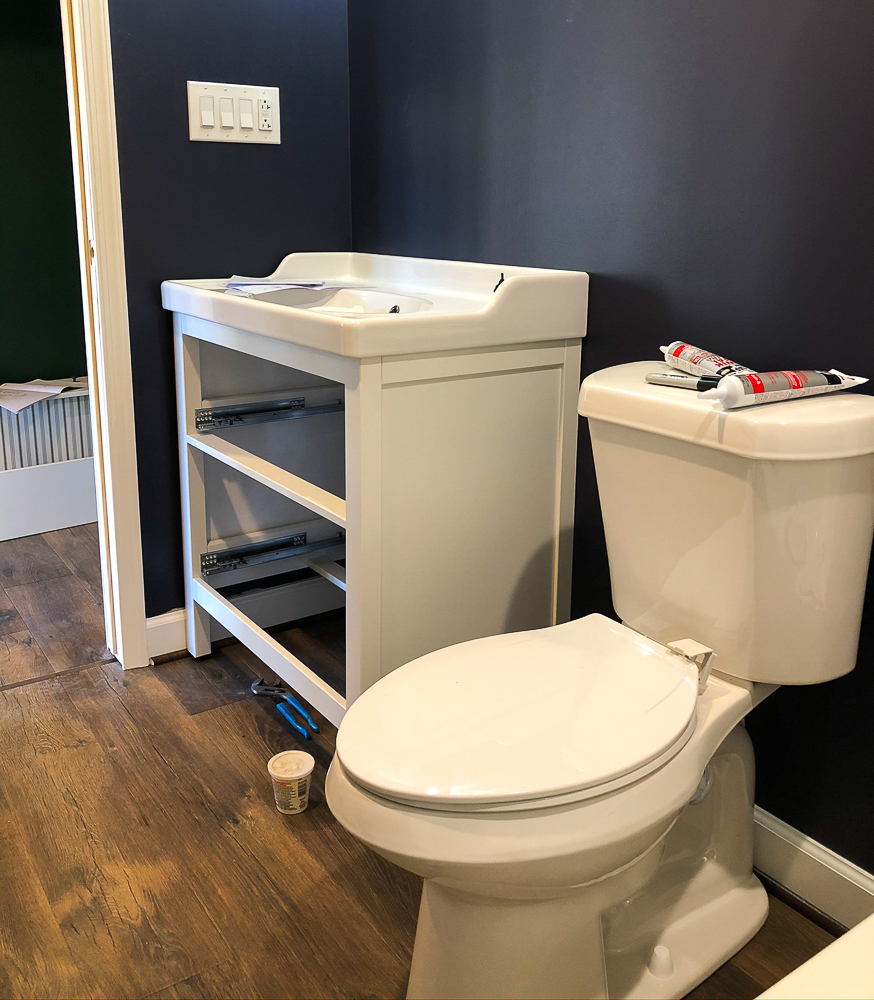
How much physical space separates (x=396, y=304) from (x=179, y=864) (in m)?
1.03

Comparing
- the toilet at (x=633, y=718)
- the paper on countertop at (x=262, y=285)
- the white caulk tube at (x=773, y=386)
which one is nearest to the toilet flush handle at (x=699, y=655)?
the toilet at (x=633, y=718)

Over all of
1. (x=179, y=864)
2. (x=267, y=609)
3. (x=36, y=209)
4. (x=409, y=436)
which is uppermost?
(x=36, y=209)

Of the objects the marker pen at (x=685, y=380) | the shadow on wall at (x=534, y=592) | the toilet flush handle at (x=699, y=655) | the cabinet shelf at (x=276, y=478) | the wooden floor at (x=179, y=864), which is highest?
the marker pen at (x=685, y=380)

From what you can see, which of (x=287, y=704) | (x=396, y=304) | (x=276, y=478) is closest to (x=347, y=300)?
(x=396, y=304)

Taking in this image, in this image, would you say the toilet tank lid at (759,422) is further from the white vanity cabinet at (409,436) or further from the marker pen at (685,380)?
the white vanity cabinet at (409,436)

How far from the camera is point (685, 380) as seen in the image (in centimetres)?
119

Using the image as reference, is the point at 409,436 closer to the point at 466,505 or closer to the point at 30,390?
the point at 466,505

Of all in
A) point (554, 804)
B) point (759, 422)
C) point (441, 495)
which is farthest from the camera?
point (441, 495)

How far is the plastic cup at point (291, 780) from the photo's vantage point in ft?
5.00

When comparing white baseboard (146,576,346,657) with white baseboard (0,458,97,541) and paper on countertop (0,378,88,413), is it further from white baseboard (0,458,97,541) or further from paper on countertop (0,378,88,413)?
paper on countertop (0,378,88,413)

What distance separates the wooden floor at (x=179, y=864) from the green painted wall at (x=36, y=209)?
1444 mm

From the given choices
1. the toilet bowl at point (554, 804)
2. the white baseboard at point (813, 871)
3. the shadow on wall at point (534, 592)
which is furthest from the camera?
the shadow on wall at point (534, 592)

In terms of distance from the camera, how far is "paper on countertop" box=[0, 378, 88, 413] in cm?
278

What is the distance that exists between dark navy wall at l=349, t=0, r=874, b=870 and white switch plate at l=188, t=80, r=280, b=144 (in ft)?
1.04
